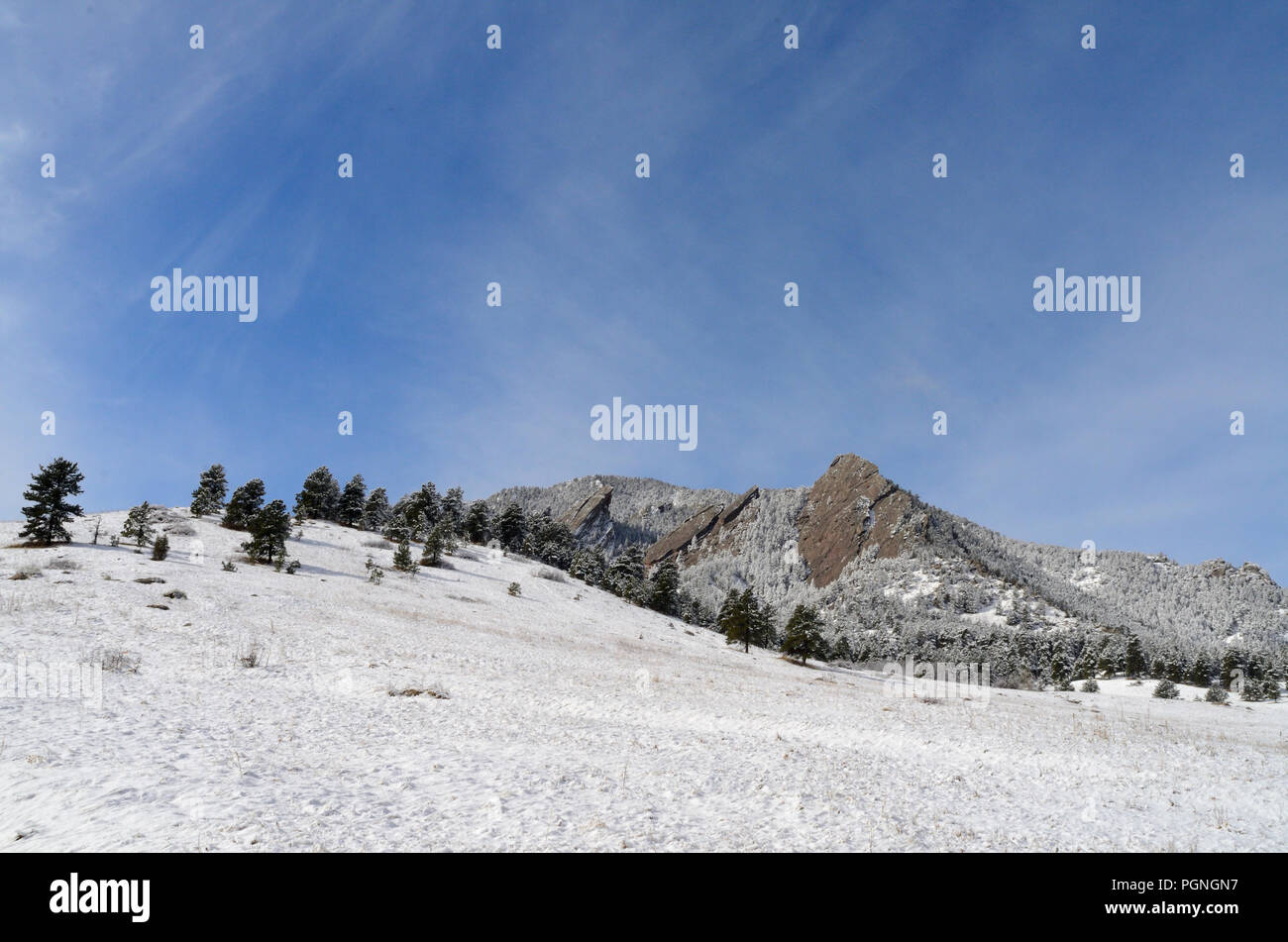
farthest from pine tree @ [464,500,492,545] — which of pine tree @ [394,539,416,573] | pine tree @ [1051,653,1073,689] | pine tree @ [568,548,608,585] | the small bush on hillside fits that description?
pine tree @ [1051,653,1073,689]

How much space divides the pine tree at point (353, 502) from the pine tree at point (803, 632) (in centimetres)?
6756

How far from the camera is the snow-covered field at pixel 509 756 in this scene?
904 cm

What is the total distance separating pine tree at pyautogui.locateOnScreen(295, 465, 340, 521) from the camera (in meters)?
85.8

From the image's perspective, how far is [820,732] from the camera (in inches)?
768

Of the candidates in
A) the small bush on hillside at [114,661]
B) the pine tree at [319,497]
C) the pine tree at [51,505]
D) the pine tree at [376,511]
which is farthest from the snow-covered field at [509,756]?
the pine tree at [376,511]

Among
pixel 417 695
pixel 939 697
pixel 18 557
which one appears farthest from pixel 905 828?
pixel 18 557

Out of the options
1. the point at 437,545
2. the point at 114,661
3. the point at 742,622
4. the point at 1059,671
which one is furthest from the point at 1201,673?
the point at 114,661

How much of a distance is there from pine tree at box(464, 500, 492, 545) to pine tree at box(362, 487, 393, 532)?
44.4 ft

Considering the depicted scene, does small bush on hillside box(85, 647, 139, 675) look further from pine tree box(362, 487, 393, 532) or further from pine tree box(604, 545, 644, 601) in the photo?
pine tree box(362, 487, 393, 532)

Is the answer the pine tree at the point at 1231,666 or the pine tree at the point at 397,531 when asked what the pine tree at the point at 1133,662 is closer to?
the pine tree at the point at 1231,666

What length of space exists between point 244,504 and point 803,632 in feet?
214
